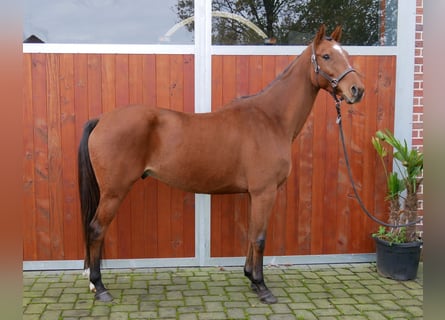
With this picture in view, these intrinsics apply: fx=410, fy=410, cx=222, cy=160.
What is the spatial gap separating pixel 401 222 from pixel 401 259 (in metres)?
0.35

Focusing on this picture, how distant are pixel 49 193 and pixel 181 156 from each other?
147 centimetres

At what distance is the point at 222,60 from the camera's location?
13.0ft

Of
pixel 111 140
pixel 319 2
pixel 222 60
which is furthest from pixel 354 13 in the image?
pixel 111 140

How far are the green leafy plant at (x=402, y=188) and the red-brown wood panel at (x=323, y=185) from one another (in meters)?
0.22

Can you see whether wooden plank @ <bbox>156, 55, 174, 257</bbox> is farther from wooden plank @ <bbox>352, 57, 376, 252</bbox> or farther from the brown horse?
wooden plank @ <bbox>352, 57, 376, 252</bbox>

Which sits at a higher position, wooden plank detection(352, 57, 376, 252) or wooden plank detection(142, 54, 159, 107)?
wooden plank detection(142, 54, 159, 107)

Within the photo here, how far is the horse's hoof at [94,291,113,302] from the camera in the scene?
10.7 ft

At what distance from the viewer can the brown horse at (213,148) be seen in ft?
10.7

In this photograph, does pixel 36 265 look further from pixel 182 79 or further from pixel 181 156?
pixel 182 79

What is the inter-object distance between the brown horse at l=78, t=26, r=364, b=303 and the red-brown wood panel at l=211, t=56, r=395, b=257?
598mm

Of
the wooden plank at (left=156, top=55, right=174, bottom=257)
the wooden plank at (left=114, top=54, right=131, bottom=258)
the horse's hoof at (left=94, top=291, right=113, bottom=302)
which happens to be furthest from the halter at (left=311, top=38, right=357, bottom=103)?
the horse's hoof at (left=94, top=291, right=113, bottom=302)

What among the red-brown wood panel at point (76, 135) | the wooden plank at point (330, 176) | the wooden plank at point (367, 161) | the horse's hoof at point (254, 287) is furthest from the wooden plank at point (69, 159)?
the wooden plank at point (367, 161)

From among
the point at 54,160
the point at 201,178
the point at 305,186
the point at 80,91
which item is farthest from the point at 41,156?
the point at 305,186

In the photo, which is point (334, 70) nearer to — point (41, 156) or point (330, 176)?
point (330, 176)
